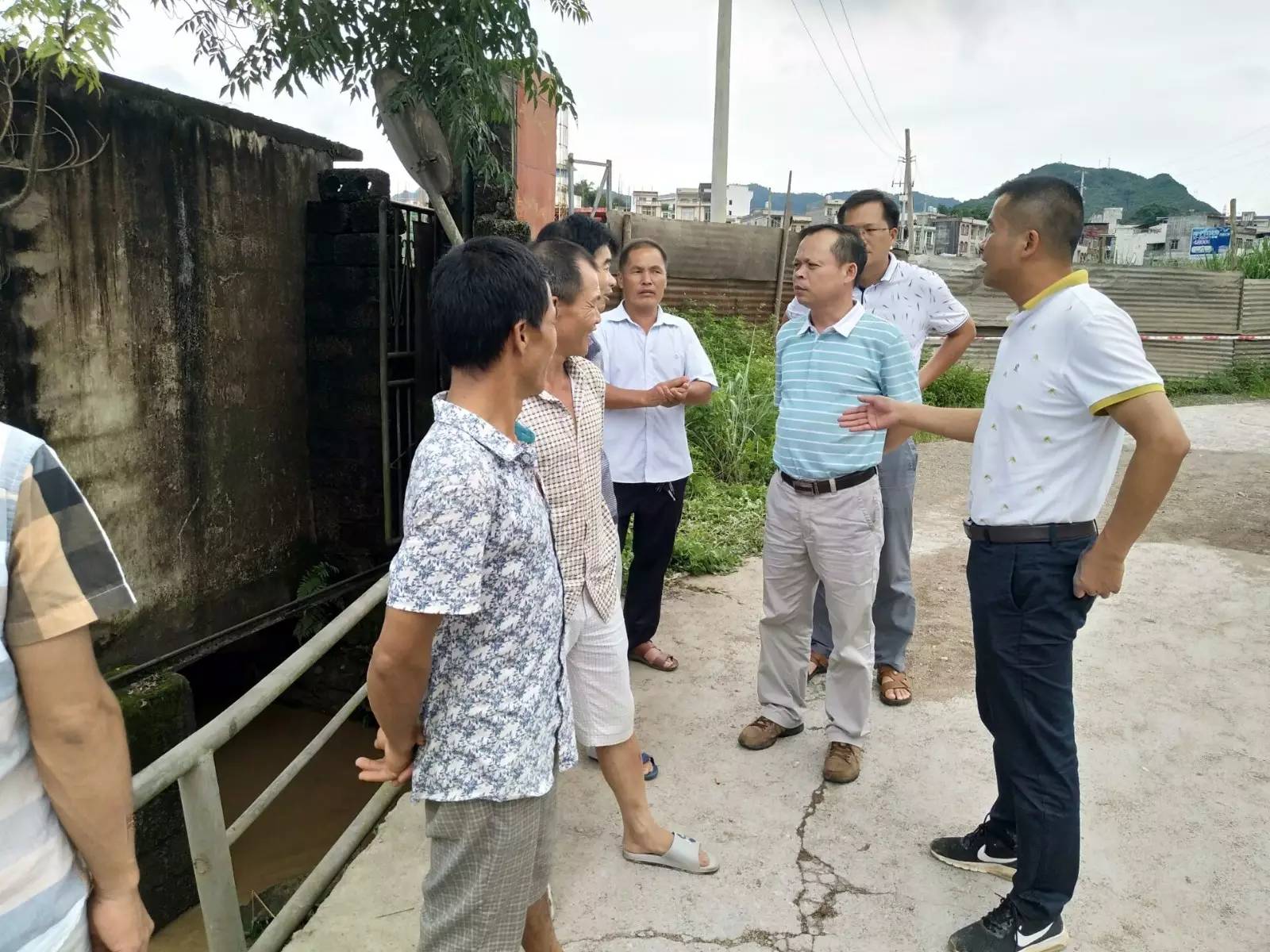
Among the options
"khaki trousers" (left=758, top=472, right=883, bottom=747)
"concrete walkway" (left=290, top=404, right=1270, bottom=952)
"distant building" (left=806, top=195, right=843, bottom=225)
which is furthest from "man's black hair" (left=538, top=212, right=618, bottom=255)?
"concrete walkway" (left=290, top=404, right=1270, bottom=952)

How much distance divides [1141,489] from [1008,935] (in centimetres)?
110

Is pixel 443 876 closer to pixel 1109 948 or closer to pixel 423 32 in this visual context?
pixel 1109 948

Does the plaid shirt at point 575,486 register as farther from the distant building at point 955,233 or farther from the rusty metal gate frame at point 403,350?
the distant building at point 955,233

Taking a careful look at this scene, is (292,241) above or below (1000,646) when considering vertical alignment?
above

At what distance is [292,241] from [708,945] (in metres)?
4.36

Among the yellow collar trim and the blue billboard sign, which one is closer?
the yellow collar trim

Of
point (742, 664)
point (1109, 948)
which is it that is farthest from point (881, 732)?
point (1109, 948)

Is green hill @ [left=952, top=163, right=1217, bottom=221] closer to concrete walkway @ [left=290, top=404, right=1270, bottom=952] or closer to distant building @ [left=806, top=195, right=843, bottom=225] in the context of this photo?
distant building @ [left=806, top=195, right=843, bottom=225]

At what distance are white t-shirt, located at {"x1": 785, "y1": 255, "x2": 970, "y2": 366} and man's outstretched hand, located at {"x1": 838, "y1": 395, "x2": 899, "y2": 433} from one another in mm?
1045

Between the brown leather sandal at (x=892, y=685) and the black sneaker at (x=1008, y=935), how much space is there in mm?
1269

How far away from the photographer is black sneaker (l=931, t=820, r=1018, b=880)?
2484mm

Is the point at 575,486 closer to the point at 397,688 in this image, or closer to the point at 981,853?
the point at 397,688

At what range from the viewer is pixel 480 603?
59.0 inches

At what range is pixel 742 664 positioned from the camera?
386cm
